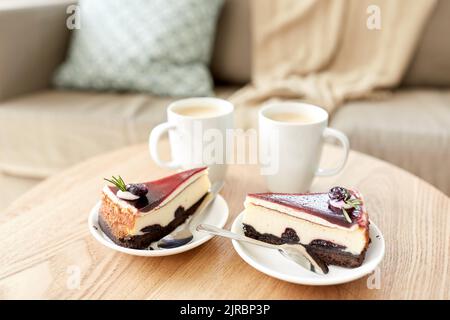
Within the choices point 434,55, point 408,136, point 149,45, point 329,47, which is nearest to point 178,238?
point 408,136

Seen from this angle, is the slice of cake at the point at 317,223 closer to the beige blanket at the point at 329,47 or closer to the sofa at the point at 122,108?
the sofa at the point at 122,108

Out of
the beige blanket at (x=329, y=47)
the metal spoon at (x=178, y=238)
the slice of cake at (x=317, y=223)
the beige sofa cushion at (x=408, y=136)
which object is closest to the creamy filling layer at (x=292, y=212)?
A: the slice of cake at (x=317, y=223)

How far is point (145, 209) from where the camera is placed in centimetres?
70

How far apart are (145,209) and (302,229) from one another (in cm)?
24

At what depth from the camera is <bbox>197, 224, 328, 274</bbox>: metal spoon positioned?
0.65 meters

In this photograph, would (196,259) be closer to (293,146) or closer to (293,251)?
(293,251)

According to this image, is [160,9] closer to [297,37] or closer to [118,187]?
[297,37]

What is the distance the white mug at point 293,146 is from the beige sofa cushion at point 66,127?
680 millimetres

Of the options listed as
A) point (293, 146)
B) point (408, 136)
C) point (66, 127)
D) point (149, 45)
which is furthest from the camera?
point (149, 45)

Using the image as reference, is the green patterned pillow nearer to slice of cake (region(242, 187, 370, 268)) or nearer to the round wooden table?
the round wooden table
